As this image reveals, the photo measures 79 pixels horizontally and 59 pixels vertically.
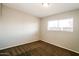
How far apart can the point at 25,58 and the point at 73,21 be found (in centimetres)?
276

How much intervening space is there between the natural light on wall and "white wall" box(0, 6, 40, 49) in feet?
3.92

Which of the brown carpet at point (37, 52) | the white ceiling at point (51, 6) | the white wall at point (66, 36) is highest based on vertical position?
the white ceiling at point (51, 6)

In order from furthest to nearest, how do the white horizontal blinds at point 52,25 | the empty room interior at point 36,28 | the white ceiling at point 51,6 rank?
the white horizontal blinds at point 52,25 < the empty room interior at point 36,28 < the white ceiling at point 51,6

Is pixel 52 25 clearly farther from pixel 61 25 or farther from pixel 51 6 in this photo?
pixel 51 6

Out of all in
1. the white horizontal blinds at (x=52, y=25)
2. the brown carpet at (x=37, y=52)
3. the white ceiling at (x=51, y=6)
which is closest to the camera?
the white ceiling at (x=51, y=6)

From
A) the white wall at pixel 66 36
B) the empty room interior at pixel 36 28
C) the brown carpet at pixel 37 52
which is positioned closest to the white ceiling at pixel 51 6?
the empty room interior at pixel 36 28

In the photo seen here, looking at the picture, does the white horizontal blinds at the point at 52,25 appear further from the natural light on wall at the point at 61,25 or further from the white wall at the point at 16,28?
the white wall at the point at 16,28

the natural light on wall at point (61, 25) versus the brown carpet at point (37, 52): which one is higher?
the natural light on wall at point (61, 25)

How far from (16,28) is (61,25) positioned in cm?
252

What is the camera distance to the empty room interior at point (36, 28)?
8.37ft

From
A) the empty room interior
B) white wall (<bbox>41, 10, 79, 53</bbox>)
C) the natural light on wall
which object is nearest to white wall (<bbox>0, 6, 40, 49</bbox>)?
the empty room interior

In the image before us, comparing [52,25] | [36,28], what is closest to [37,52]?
[52,25]

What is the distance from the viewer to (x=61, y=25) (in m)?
3.26

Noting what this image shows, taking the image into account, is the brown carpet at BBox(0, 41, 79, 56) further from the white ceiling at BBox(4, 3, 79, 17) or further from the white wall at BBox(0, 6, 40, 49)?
the white ceiling at BBox(4, 3, 79, 17)
